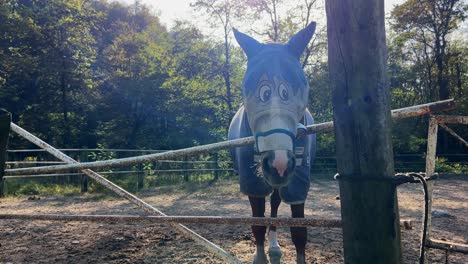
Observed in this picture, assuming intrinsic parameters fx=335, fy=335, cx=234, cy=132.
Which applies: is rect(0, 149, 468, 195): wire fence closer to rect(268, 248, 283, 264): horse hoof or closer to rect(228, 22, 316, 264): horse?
rect(268, 248, 283, 264): horse hoof

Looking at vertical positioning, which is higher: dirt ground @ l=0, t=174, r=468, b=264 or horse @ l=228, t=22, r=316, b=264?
horse @ l=228, t=22, r=316, b=264

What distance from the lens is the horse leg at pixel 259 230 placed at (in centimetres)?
342

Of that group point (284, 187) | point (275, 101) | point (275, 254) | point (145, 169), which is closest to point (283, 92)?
point (275, 101)

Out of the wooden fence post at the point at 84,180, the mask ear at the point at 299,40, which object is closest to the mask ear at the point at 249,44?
the mask ear at the point at 299,40

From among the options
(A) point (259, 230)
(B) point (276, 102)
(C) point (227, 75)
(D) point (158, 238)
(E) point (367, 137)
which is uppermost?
(C) point (227, 75)

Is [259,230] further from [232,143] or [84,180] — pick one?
[84,180]

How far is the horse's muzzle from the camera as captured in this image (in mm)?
1984

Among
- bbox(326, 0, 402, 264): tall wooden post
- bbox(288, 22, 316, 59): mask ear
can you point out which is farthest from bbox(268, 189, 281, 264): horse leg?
bbox(326, 0, 402, 264): tall wooden post

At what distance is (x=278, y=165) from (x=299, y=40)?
1.11m

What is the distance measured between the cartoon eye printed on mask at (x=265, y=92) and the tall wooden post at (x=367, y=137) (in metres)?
0.83

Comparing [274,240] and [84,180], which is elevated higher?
[84,180]

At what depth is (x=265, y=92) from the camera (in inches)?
86.6

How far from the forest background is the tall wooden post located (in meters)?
16.1

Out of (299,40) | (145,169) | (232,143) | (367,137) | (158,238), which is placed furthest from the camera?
(145,169)
